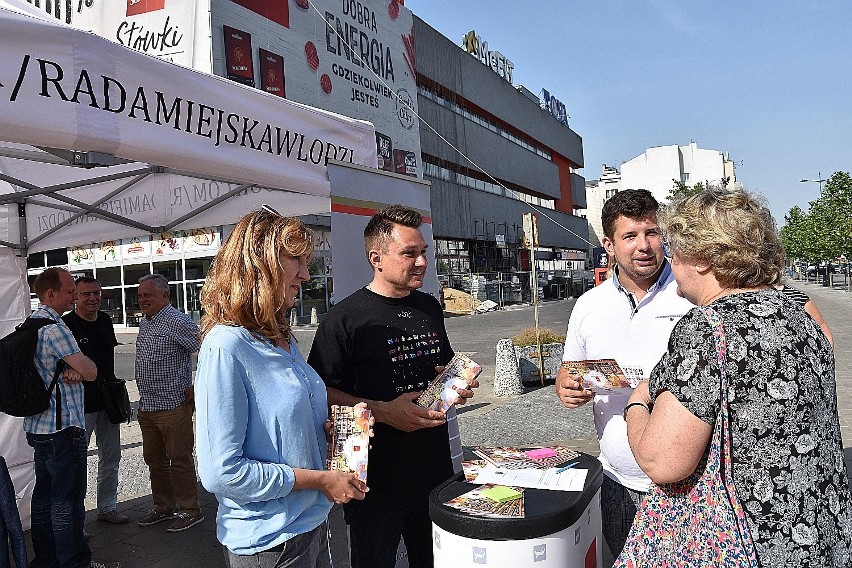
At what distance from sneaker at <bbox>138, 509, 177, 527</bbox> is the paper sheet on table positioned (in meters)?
3.75

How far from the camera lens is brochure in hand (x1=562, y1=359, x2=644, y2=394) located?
2418mm

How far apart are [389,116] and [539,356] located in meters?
22.9

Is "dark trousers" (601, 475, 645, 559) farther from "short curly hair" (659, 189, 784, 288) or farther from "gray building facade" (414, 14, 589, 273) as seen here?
"gray building facade" (414, 14, 589, 273)

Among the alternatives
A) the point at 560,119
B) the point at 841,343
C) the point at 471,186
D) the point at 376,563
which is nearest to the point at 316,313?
the point at 471,186

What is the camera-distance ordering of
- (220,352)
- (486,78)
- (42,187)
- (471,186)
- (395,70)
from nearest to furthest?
(220,352) < (42,187) < (395,70) < (471,186) < (486,78)

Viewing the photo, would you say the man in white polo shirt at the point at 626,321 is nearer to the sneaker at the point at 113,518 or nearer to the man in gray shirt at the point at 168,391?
the man in gray shirt at the point at 168,391

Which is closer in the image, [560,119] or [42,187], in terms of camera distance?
[42,187]

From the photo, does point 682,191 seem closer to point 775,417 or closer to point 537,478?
point 537,478

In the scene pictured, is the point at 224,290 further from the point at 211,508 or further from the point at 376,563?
the point at 211,508

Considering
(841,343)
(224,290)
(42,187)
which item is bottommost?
(841,343)

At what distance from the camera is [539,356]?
429 inches

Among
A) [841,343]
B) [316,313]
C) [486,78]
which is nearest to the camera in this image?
[841,343]

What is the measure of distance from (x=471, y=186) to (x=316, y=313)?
684 inches

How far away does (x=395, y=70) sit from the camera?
32406mm
